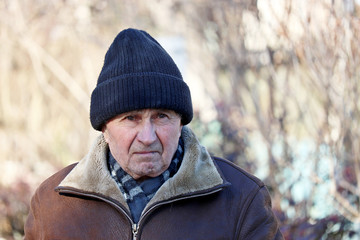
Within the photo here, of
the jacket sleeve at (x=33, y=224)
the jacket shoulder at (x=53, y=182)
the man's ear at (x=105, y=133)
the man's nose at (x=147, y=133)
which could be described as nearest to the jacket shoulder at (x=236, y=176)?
the man's nose at (x=147, y=133)

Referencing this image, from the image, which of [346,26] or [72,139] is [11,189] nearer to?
[72,139]

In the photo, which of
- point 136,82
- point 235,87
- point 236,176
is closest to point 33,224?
point 136,82

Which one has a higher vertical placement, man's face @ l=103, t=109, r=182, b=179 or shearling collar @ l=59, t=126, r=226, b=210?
man's face @ l=103, t=109, r=182, b=179

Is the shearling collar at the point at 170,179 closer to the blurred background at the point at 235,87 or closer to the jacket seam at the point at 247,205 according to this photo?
the jacket seam at the point at 247,205

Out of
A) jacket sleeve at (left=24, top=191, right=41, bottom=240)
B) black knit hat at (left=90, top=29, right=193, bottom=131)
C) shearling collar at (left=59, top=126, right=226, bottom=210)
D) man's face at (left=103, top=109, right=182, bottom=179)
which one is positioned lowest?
jacket sleeve at (left=24, top=191, right=41, bottom=240)

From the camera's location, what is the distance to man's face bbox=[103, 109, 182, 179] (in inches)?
99.6

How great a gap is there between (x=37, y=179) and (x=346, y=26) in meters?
4.00

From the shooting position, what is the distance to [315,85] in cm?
460

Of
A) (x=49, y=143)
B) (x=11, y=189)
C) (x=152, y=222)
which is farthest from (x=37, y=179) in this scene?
(x=152, y=222)

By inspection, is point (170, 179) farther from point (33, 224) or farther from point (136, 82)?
point (33, 224)

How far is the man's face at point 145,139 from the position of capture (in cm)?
253

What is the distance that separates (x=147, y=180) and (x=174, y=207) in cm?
20

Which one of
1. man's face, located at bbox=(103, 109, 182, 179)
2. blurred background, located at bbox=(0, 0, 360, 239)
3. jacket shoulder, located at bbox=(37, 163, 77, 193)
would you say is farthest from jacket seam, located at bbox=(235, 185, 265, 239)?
blurred background, located at bbox=(0, 0, 360, 239)

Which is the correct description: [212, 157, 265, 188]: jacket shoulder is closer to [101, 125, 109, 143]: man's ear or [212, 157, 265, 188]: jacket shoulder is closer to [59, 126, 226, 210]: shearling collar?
[59, 126, 226, 210]: shearling collar
